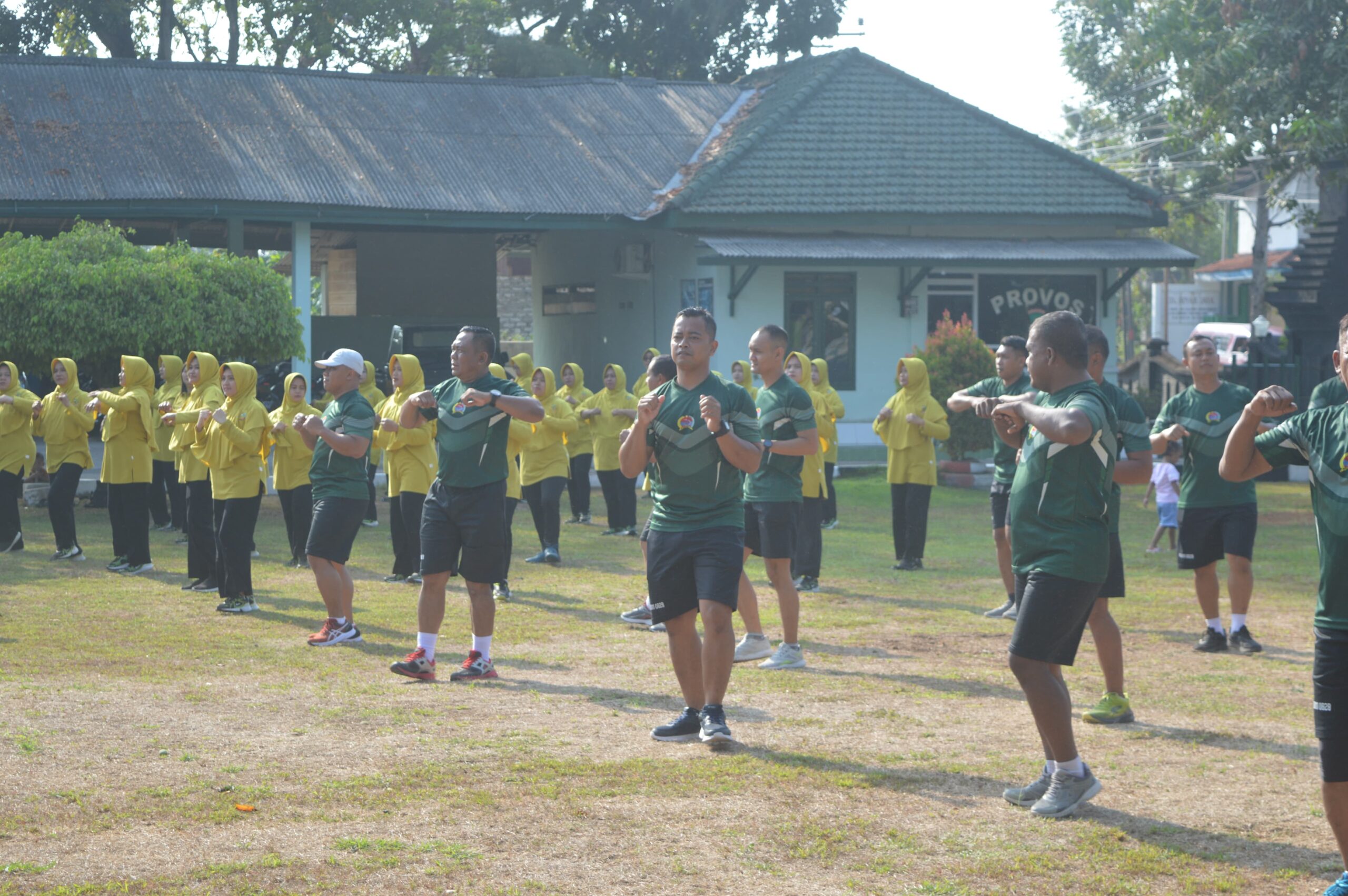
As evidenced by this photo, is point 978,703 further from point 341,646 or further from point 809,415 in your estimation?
point 341,646

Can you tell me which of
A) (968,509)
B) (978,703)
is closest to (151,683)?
(978,703)

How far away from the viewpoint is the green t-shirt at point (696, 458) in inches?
272

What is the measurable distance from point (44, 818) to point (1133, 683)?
5.88m

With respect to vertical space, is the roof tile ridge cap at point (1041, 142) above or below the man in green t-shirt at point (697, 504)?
above

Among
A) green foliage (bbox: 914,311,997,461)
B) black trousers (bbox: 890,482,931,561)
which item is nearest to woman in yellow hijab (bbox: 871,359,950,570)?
black trousers (bbox: 890,482,931,561)

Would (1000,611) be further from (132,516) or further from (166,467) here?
(166,467)

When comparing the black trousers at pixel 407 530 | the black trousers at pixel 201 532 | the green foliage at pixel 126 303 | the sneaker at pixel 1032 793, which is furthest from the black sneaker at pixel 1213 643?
the green foliage at pixel 126 303

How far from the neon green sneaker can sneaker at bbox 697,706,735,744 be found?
193 cm

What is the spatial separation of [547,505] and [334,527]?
4430 mm

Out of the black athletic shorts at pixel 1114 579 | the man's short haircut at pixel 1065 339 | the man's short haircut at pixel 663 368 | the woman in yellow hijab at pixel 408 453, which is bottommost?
the black athletic shorts at pixel 1114 579

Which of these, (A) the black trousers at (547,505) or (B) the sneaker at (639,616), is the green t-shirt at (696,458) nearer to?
(B) the sneaker at (639,616)

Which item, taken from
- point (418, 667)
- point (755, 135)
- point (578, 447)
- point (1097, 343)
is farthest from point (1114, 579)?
point (755, 135)

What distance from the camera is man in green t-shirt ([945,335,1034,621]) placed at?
31.2 ft

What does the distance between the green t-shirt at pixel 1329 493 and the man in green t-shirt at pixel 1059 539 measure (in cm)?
91
